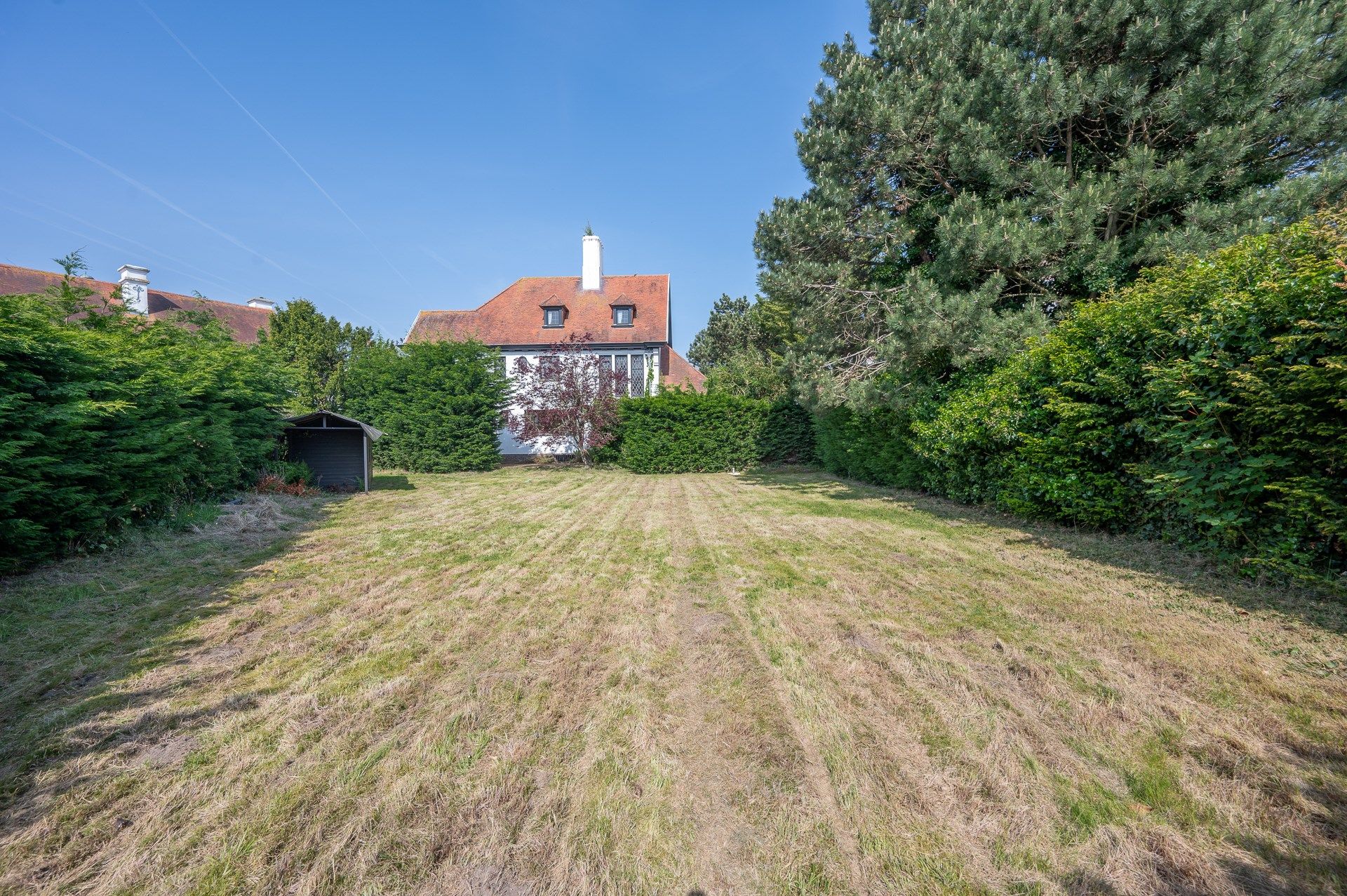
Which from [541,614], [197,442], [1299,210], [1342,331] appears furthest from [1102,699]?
[197,442]

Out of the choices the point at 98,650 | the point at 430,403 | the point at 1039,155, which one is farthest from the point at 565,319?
the point at 98,650

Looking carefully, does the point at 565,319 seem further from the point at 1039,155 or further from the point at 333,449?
the point at 1039,155

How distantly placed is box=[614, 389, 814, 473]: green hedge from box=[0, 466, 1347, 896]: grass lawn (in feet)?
44.1

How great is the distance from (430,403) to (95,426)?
11986mm

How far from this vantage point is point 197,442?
800 cm

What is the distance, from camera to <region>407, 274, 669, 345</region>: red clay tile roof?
24.6 metres

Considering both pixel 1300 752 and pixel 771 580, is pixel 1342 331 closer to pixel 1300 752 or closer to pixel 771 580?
pixel 1300 752

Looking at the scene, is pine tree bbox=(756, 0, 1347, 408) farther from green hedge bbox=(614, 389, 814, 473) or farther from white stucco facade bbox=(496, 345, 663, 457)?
white stucco facade bbox=(496, 345, 663, 457)

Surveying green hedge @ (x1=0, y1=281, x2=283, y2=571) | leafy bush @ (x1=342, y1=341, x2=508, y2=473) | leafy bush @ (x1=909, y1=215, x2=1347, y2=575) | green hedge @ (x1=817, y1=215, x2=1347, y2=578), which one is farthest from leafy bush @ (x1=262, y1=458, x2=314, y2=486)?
leafy bush @ (x1=909, y1=215, x2=1347, y2=575)

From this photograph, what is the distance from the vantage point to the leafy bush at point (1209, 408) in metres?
4.13

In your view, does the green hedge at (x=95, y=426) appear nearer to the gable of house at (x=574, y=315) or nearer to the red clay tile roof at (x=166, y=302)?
the red clay tile roof at (x=166, y=302)

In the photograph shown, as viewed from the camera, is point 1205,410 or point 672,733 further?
point 1205,410

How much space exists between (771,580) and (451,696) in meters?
3.28

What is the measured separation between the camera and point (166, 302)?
26.6 meters
